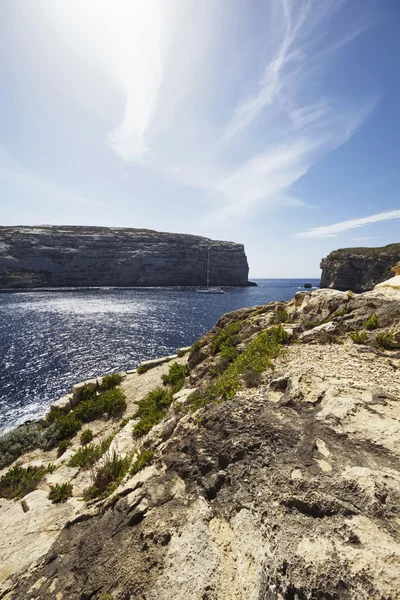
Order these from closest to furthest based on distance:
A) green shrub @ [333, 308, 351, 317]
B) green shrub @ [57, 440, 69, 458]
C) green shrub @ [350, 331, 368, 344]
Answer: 1. green shrub @ [350, 331, 368, 344]
2. green shrub @ [333, 308, 351, 317]
3. green shrub @ [57, 440, 69, 458]

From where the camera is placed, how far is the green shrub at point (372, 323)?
9336 millimetres

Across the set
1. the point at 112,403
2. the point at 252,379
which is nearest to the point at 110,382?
the point at 112,403

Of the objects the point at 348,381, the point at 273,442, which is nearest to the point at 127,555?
the point at 273,442

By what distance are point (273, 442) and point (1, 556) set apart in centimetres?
651

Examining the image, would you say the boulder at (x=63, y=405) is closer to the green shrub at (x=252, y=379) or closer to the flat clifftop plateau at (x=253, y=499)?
the flat clifftop plateau at (x=253, y=499)

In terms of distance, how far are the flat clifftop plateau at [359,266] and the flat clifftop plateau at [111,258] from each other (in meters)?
55.5

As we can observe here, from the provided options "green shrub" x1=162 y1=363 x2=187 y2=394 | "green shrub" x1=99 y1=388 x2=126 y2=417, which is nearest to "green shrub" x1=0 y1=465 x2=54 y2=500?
"green shrub" x1=99 y1=388 x2=126 y2=417

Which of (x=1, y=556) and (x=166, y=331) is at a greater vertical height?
(x=1, y=556)

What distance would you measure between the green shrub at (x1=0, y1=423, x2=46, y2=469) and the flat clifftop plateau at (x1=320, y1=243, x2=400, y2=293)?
10677 cm

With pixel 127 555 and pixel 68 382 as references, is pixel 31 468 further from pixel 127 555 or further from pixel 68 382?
pixel 68 382

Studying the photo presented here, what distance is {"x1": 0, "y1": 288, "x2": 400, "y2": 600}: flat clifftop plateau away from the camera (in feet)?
11.3

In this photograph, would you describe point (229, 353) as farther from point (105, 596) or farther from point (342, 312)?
point (105, 596)

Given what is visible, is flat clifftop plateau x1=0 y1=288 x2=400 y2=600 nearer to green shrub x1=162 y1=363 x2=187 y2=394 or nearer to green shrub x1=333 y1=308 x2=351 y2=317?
green shrub x1=333 y1=308 x2=351 y2=317

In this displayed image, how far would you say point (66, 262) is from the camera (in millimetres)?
134375
